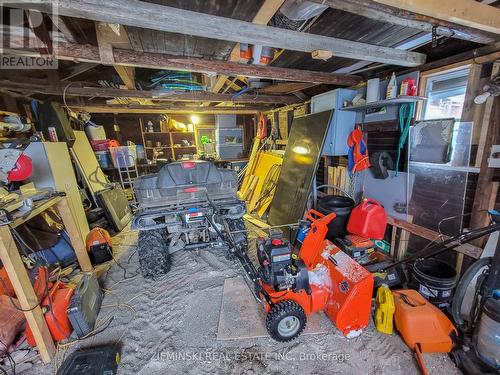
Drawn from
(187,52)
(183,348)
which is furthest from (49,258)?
(187,52)

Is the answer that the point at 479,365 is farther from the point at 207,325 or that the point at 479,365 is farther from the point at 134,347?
the point at 134,347

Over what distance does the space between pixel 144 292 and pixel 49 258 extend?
1426mm

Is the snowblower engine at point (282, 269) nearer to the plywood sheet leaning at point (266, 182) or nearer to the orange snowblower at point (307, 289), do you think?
the orange snowblower at point (307, 289)

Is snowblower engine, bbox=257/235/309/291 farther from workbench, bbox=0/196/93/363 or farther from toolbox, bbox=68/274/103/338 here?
workbench, bbox=0/196/93/363

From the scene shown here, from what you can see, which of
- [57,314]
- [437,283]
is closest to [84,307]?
[57,314]

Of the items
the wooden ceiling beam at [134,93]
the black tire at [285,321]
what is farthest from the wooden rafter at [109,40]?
the black tire at [285,321]

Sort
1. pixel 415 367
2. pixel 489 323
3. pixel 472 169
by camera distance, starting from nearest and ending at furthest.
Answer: pixel 489 323
pixel 415 367
pixel 472 169

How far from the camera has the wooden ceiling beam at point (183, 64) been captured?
1754 mm

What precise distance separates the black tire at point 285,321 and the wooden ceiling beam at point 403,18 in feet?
6.61

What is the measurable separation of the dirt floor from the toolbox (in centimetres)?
10

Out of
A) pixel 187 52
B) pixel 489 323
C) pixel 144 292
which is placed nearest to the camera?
pixel 489 323

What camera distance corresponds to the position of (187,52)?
6.99ft

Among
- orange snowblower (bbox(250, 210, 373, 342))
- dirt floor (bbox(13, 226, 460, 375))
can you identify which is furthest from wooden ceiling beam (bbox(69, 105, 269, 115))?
orange snowblower (bbox(250, 210, 373, 342))

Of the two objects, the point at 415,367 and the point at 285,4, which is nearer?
the point at 285,4
